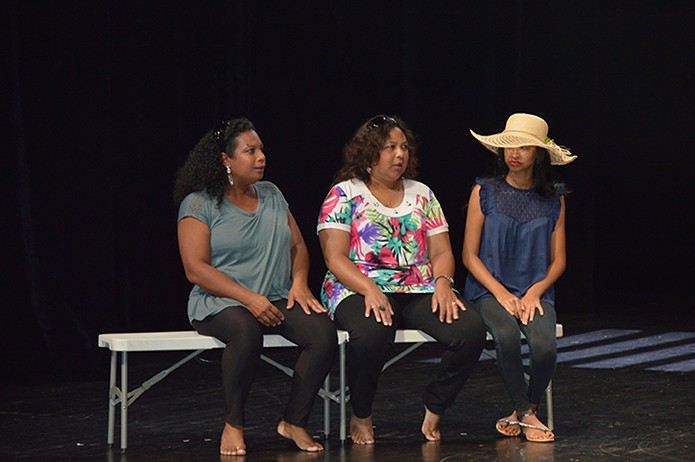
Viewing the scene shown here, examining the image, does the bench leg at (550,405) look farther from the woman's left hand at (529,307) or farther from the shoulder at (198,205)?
the shoulder at (198,205)

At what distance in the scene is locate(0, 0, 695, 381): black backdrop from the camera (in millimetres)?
5785

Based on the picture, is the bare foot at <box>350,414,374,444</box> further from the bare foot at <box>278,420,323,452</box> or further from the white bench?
the bare foot at <box>278,420,323,452</box>

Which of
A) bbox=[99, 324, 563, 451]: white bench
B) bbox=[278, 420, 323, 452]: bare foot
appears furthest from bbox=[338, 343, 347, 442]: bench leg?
bbox=[278, 420, 323, 452]: bare foot

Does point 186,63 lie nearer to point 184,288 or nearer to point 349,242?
point 184,288

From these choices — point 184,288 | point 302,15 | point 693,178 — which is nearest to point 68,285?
point 184,288

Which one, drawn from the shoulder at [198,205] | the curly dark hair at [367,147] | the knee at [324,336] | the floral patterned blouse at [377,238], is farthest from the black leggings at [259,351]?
the curly dark hair at [367,147]

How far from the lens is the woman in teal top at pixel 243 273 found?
13.1 feet

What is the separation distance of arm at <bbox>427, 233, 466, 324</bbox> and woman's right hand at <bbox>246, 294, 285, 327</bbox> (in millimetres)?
525

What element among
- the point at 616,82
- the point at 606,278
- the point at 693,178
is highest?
the point at 616,82

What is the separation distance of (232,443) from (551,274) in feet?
4.15

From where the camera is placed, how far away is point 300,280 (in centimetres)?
429

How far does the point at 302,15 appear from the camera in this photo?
23.4 feet

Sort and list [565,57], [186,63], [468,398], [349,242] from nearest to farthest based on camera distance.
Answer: [349,242], [468,398], [186,63], [565,57]

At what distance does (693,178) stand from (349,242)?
583 centimetres
